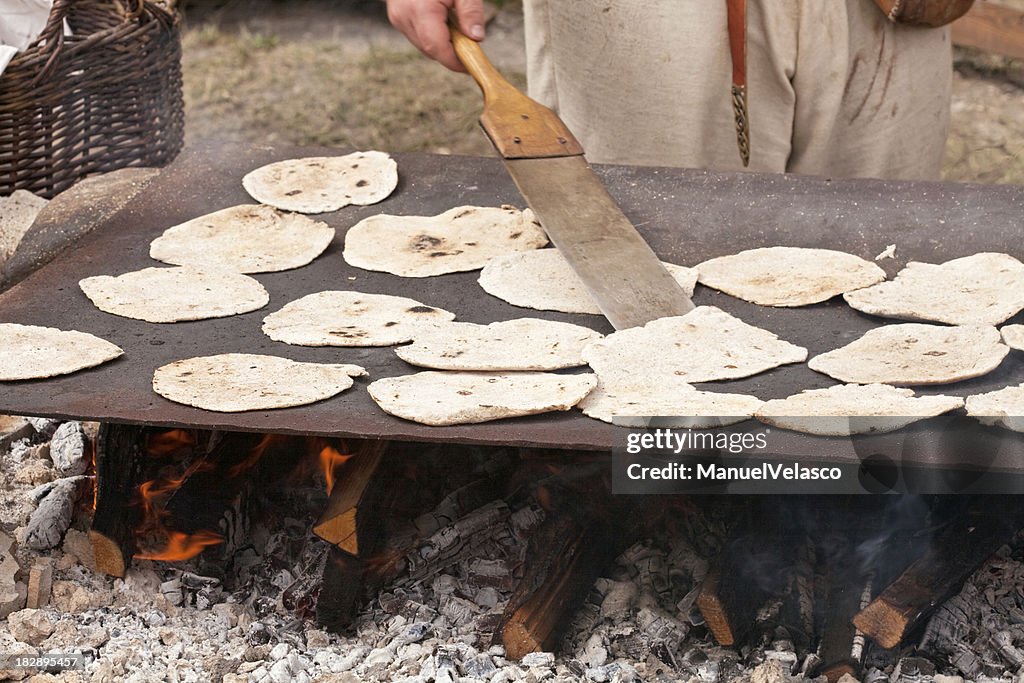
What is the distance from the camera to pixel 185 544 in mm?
2303

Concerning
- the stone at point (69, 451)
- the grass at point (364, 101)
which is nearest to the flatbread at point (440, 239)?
the stone at point (69, 451)

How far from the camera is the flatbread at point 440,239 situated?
8.30 ft

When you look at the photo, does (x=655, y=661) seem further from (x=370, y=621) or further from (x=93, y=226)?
(x=93, y=226)

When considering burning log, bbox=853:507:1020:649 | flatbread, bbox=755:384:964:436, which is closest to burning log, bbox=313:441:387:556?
flatbread, bbox=755:384:964:436

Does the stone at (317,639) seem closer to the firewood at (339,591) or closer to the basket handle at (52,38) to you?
the firewood at (339,591)

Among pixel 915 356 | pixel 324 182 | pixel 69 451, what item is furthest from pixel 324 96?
pixel 915 356

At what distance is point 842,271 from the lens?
2402 mm

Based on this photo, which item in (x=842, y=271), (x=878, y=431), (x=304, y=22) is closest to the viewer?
(x=878, y=431)

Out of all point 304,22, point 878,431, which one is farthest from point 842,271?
point 304,22

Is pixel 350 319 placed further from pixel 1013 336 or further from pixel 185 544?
pixel 1013 336

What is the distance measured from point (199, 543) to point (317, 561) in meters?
0.23

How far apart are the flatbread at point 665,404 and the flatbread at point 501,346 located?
0.14m

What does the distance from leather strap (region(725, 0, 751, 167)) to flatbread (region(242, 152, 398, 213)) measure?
34.2 inches
